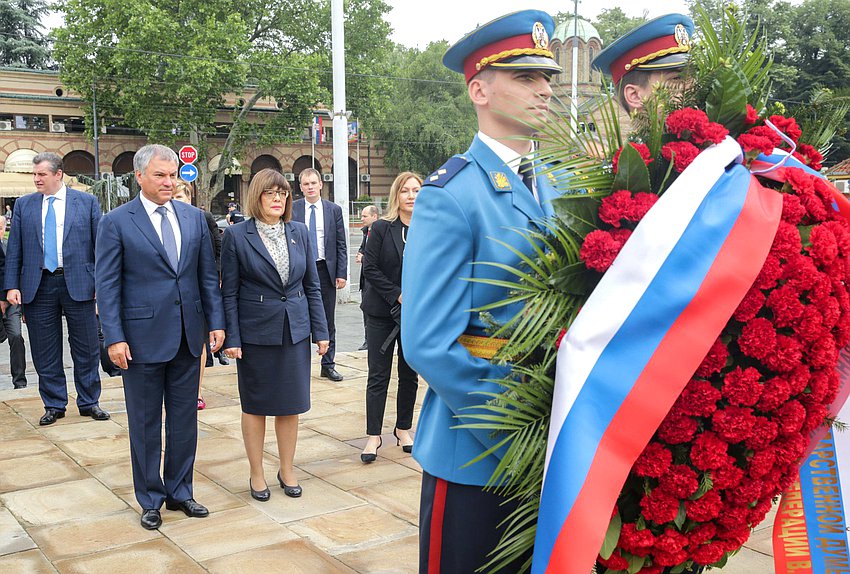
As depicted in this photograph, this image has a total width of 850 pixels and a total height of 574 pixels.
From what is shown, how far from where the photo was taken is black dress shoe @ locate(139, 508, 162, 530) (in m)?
4.46

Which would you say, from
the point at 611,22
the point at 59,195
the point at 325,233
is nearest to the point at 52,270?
the point at 59,195

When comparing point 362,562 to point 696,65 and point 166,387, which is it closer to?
point 166,387

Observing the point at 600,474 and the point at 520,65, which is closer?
the point at 600,474

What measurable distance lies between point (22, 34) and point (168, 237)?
165 ft

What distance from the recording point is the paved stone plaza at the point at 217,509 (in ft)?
13.1

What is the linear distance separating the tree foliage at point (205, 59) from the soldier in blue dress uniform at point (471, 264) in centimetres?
3541

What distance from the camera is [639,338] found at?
69.8 inches

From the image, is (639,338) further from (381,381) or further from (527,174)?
(381,381)

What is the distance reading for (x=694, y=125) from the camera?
6.15 ft

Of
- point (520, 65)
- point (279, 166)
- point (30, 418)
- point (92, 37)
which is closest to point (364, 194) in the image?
point (279, 166)

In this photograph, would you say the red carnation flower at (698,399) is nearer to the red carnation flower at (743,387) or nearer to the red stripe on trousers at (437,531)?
the red carnation flower at (743,387)

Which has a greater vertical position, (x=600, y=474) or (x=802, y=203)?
(x=802, y=203)

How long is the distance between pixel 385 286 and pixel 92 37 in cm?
3741

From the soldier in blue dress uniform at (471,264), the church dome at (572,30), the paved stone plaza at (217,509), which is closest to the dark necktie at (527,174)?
the soldier in blue dress uniform at (471,264)
